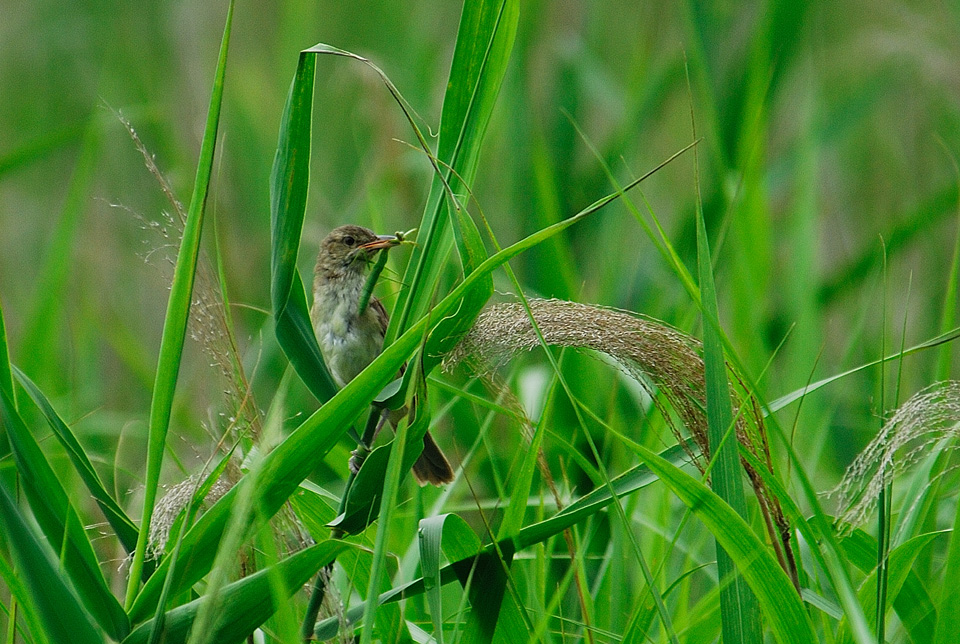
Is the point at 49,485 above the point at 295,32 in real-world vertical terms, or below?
below

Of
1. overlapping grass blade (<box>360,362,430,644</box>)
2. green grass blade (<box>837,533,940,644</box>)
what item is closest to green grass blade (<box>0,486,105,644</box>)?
overlapping grass blade (<box>360,362,430,644</box>)

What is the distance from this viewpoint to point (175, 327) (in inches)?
54.1

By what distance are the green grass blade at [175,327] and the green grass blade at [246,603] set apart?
0.09m

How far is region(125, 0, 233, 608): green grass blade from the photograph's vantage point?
134cm

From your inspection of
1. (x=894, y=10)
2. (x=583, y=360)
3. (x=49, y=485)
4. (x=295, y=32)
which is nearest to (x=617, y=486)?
(x=49, y=485)

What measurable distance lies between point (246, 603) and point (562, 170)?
2.57m

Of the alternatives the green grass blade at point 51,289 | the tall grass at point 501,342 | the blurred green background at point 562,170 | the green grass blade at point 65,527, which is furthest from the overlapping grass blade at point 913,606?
the green grass blade at point 51,289

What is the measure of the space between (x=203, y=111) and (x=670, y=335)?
292 cm

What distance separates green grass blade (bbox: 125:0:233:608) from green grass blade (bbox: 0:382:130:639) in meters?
0.05

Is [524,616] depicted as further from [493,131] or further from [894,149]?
[894,149]

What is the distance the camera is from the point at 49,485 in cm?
135

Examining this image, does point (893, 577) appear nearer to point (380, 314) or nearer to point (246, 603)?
point (246, 603)

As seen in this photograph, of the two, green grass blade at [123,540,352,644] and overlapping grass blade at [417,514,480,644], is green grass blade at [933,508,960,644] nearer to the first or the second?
overlapping grass blade at [417,514,480,644]

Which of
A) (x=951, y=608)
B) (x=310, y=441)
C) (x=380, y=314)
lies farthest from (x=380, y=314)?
(x=951, y=608)
